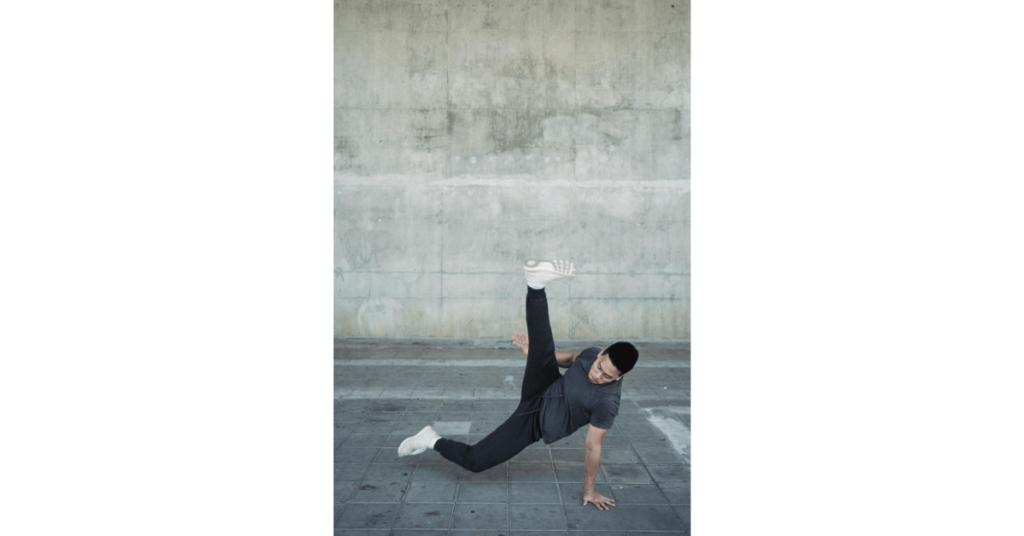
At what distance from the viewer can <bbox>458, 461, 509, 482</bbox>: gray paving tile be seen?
429 centimetres

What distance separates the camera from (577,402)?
381 centimetres

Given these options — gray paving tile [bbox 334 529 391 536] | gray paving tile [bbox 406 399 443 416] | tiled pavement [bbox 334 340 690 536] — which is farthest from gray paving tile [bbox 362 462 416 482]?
gray paving tile [bbox 406 399 443 416]

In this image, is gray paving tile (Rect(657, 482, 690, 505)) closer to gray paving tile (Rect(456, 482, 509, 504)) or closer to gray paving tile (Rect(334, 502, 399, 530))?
gray paving tile (Rect(456, 482, 509, 504))

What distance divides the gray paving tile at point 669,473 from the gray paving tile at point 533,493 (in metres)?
0.82

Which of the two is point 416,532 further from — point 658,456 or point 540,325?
point 658,456

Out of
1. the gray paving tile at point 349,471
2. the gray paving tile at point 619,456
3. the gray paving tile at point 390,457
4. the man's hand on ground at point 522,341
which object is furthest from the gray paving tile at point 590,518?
the gray paving tile at point 349,471

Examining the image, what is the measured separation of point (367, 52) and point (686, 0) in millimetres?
5700

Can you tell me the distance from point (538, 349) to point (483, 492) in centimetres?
112

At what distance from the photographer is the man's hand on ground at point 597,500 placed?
3791 millimetres

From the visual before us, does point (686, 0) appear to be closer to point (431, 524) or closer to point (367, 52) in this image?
point (367, 52)

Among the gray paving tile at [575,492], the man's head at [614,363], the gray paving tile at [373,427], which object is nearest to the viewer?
the man's head at [614,363]

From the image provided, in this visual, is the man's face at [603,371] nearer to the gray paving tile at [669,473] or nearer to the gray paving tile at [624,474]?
the gray paving tile at [624,474]

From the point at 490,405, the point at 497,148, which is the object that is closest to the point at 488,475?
the point at 490,405
